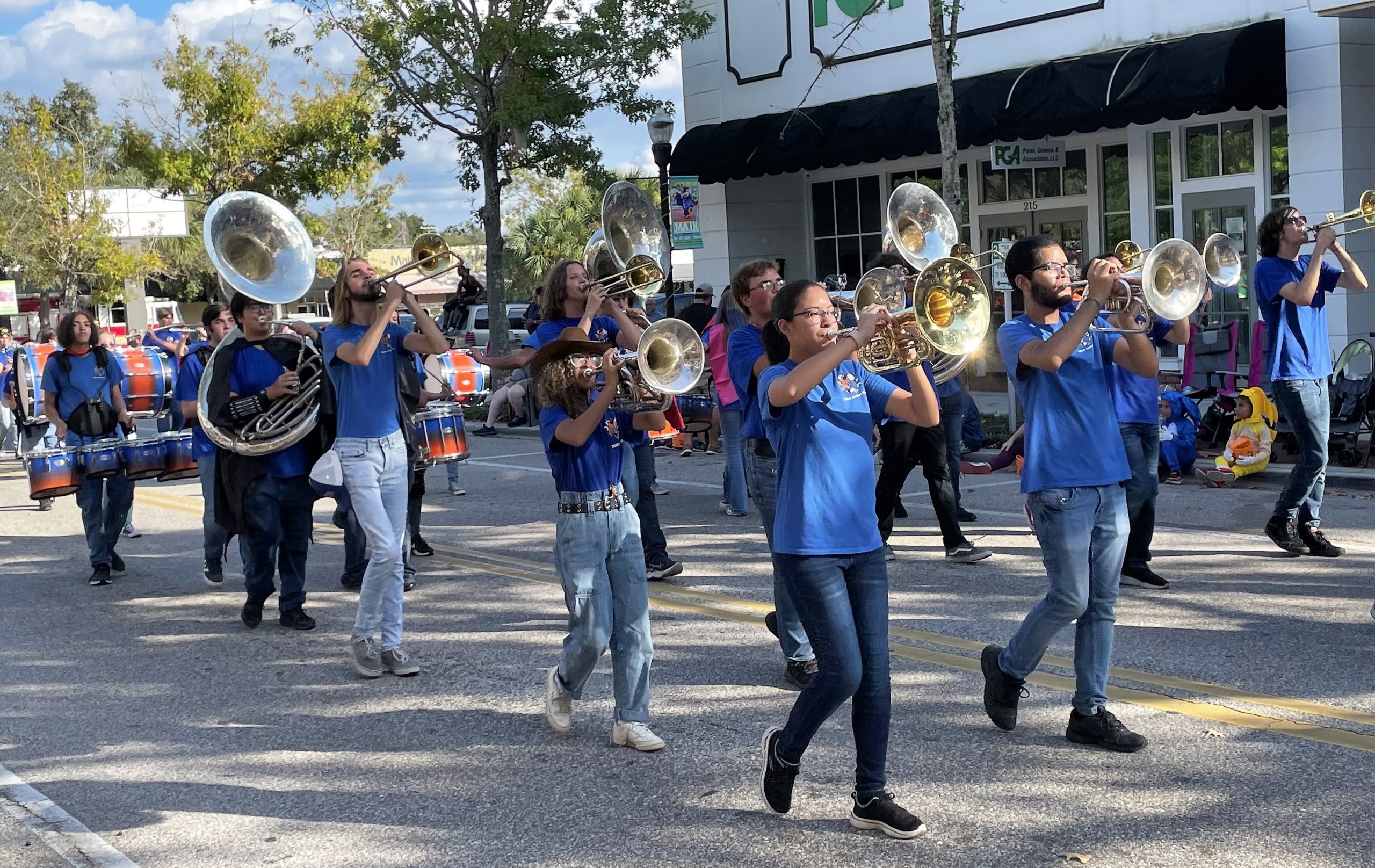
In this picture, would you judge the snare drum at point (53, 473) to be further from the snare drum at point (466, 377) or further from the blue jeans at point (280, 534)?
the snare drum at point (466, 377)

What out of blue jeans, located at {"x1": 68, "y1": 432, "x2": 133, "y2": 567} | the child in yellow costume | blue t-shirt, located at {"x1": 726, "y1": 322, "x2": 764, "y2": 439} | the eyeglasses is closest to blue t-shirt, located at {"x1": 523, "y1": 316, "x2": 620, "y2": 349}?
blue t-shirt, located at {"x1": 726, "y1": 322, "x2": 764, "y2": 439}

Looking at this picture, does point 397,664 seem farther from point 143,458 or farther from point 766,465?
point 143,458

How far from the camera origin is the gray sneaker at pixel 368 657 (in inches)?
277

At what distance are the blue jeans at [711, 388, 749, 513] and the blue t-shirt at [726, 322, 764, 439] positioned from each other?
3515mm

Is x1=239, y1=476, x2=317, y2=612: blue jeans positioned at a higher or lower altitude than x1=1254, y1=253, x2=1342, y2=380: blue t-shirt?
lower

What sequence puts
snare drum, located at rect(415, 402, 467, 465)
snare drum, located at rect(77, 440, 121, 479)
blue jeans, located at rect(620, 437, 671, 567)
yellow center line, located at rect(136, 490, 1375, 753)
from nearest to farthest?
yellow center line, located at rect(136, 490, 1375, 753), blue jeans, located at rect(620, 437, 671, 567), snare drum, located at rect(415, 402, 467, 465), snare drum, located at rect(77, 440, 121, 479)

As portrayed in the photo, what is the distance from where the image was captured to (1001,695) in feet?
18.2

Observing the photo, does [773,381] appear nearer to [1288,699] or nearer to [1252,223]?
[1288,699]

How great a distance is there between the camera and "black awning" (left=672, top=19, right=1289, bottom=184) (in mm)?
14695

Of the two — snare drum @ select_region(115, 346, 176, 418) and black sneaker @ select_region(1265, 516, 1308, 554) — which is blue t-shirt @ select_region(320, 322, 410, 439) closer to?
black sneaker @ select_region(1265, 516, 1308, 554)

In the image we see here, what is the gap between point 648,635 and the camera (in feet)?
18.3

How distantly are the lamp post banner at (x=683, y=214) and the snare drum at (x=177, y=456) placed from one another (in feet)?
31.3

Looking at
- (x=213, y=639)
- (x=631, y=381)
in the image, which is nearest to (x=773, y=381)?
(x=631, y=381)

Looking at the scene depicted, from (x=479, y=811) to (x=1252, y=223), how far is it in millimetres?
13435
